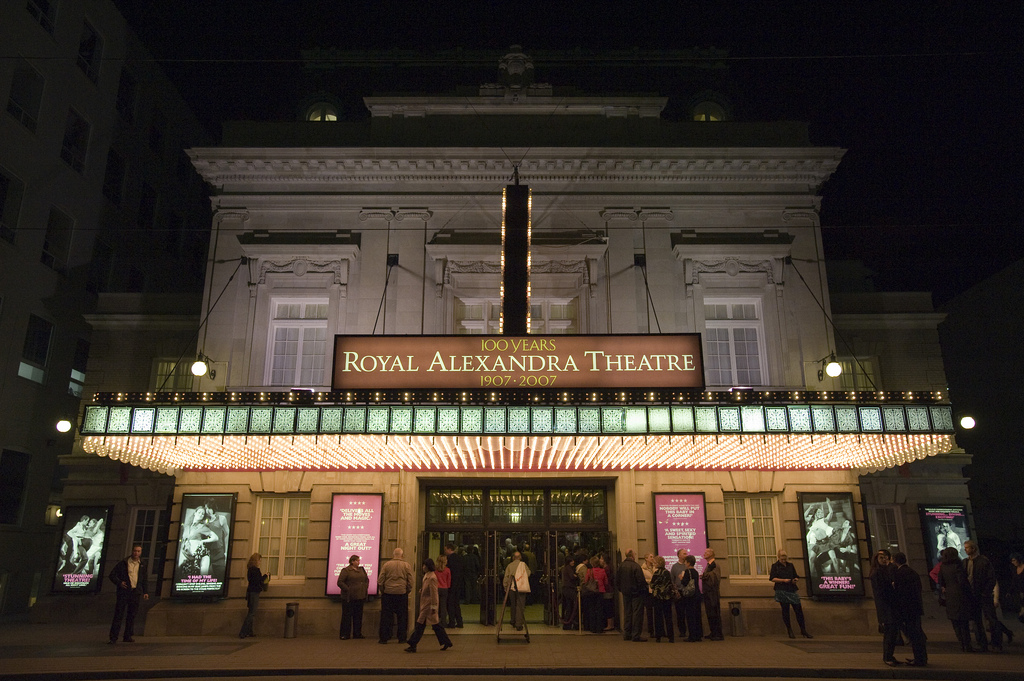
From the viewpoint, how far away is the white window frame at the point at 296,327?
1841 centimetres

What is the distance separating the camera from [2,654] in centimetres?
1285

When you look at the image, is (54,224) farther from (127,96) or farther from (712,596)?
(712,596)

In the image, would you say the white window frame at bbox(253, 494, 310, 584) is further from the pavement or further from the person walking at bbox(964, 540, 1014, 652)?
the person walking at bbox(964, 540, 1014, 652)

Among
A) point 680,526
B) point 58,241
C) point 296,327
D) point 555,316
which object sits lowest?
point 680,526

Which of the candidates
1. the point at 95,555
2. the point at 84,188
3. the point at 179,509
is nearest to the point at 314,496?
the point at 179,509

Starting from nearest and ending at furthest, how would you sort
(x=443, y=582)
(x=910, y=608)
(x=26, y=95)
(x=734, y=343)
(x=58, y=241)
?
(x=910, y=608)
(x=443, y=582)
(x=734, y=343)
(x=26, y=95)
(x=58, y=241)

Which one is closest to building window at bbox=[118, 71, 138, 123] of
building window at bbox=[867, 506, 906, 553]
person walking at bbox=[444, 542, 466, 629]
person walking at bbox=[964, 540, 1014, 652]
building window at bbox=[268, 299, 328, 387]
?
building window at bbox=[268, 299, 328, 387]

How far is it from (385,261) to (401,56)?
8.77m

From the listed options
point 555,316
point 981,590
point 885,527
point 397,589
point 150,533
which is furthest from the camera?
point 885,527

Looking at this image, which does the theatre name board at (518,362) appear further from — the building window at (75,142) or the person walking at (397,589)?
the building window at (75,142)

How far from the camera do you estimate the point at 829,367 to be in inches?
669

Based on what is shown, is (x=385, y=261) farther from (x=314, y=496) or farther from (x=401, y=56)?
(x=401, y=56)

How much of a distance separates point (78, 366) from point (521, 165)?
17.9 m

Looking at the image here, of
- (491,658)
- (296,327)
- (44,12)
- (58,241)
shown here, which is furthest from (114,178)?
(491,658)
